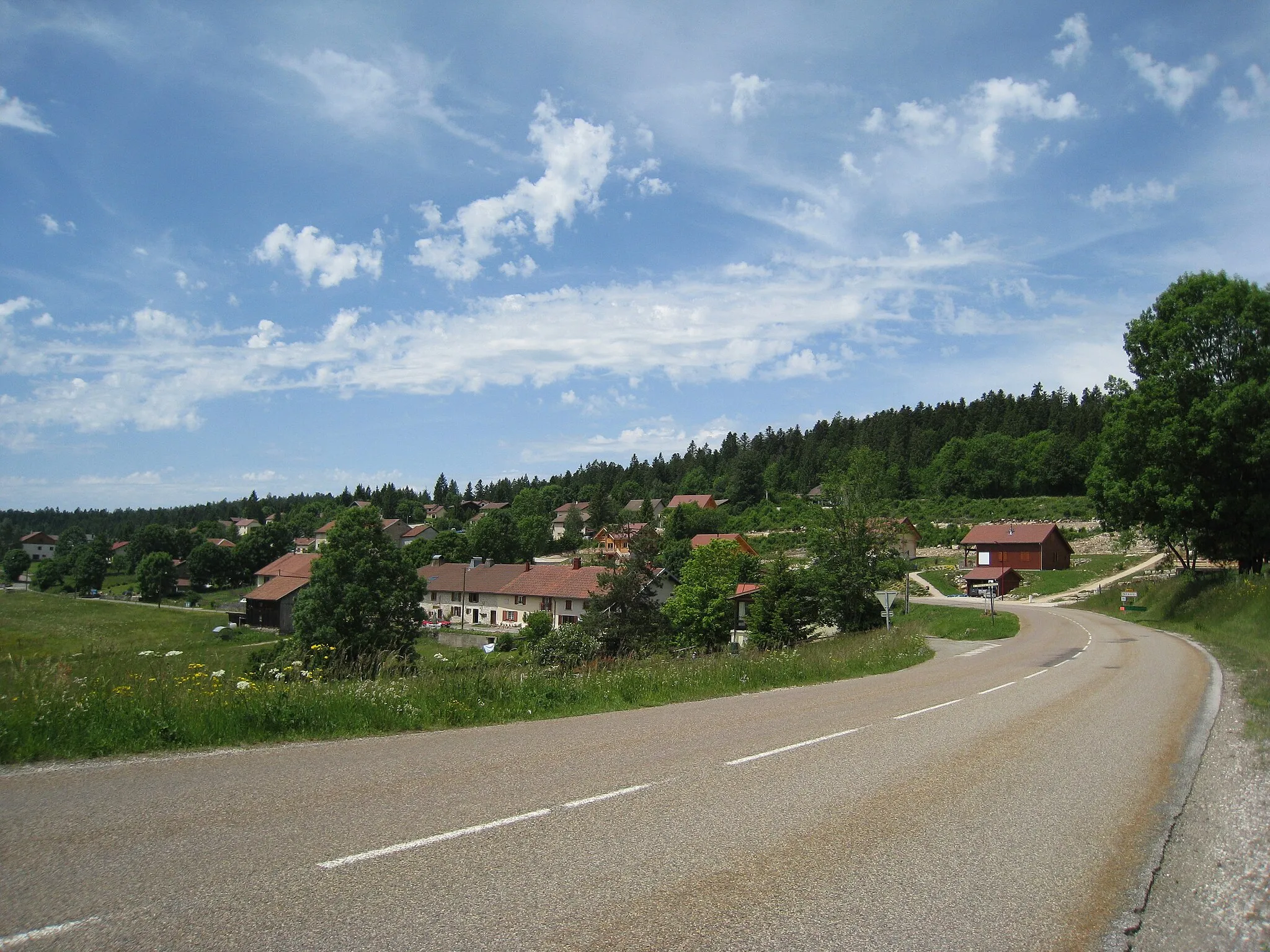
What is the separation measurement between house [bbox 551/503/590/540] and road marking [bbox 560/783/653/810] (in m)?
134

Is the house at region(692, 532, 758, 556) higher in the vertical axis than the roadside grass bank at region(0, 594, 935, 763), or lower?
lower

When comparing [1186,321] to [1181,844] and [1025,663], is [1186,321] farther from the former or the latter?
[1181,844]

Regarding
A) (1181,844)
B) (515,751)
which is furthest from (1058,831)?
(515,751)

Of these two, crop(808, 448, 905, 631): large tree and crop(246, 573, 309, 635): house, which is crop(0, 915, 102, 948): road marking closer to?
crop(808, 448, 905, 631): large tree

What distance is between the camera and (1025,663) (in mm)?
24750

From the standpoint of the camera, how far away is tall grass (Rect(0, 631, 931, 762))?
8.22 metres

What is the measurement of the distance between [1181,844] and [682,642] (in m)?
46.8

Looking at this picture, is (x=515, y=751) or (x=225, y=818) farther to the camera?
(x=515, y=751)

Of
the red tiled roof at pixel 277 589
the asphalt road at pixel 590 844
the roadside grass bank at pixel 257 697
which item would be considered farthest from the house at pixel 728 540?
the asphalt road at pixel 590 844

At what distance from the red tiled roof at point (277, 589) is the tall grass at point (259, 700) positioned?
213 feet

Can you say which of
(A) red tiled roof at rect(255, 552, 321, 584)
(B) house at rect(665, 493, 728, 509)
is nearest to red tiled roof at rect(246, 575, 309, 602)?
(A) red tiled roof at rect(255, 552, 321, 584)

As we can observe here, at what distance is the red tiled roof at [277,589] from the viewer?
73625mm

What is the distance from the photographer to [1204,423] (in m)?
36.7

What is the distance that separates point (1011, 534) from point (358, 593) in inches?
2733
